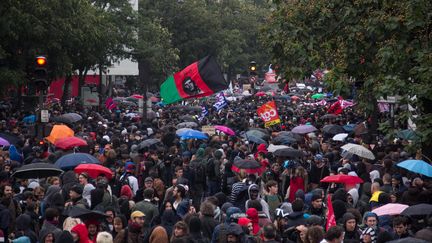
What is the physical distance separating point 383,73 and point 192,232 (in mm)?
A: 8480

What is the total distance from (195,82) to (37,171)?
40.6 ft

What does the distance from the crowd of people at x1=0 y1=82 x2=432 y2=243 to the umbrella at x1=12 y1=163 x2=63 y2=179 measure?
0.13 metres

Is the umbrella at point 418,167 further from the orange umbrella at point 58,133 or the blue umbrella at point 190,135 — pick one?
the orange umbrella at point 58,133

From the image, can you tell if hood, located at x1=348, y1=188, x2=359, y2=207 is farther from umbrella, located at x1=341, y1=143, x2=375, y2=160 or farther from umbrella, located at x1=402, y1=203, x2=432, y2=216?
umbrella, located at x1=341, y1=143, x2=375, y2=160

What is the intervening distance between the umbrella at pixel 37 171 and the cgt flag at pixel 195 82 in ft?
39.2

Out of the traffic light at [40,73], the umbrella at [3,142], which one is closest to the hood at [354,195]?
the traffic light at [40,73]

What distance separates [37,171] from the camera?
1778 centimetres

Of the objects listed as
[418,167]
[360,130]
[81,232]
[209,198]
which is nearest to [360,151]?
[418,167]

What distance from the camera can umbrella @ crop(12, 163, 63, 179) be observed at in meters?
17.7

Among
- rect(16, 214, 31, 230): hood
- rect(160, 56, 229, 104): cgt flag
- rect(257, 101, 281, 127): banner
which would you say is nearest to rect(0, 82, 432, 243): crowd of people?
rect(16, 214, 31, 230): hood

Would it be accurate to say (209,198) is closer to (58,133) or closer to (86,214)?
(86,214)

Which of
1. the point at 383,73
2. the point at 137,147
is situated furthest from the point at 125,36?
the point at 383,73

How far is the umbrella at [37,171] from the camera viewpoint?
17.7 m

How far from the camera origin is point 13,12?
1367 inches
